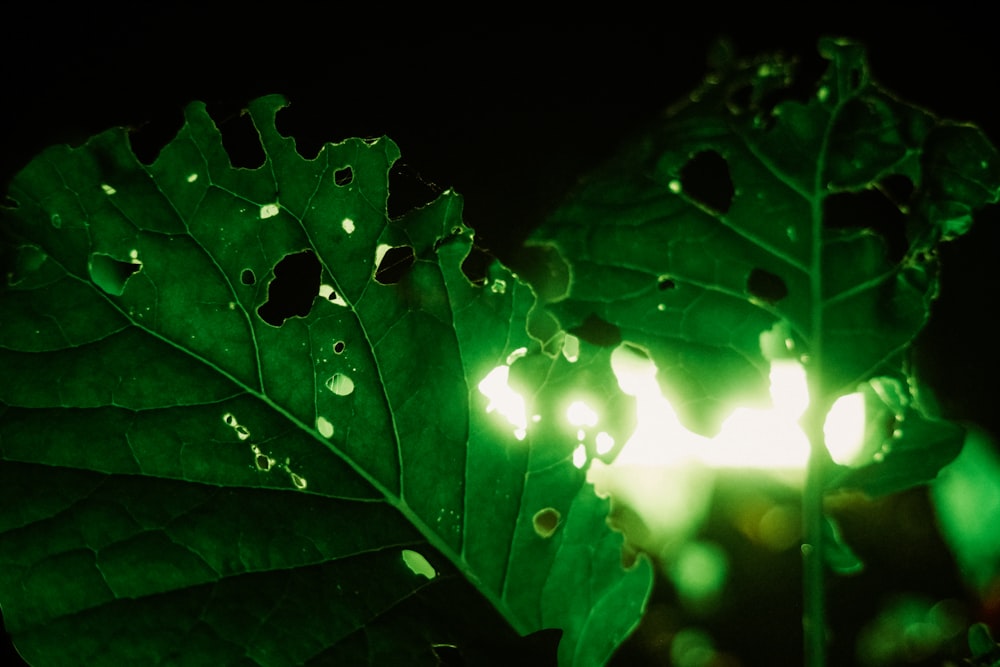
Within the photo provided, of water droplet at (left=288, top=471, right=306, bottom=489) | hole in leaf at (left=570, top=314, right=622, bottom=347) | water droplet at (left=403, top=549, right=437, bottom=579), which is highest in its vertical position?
hole in leaf at (left=570, top=314, right=622, bottom=347)

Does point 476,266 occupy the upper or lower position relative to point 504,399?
upper

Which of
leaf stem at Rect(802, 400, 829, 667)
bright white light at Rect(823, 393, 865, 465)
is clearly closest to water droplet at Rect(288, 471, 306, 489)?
leaf stem at Rect(802, 400, 829, 667)

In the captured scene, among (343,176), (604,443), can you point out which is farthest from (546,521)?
(343,176)

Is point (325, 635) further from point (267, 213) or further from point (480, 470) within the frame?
point (267, 213)

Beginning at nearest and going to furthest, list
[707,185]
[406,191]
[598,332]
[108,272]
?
[108,272], [406,191], [598,332], [707,185]

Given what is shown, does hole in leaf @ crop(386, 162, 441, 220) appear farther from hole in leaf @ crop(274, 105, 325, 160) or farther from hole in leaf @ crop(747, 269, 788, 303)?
hole in leaf @ crop(747, 269, 788, 303)

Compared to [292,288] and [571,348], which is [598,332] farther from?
[292,288]

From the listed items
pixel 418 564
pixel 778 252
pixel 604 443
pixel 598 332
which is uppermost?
pixel 778 252
